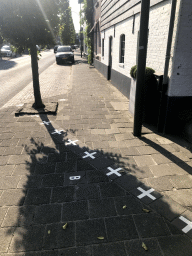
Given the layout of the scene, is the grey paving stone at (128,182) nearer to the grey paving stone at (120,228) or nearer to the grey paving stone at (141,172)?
the grey paving stone at (141,172)

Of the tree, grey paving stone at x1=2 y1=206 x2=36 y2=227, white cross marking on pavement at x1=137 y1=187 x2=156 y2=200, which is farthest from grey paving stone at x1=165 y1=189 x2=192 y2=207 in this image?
the tree

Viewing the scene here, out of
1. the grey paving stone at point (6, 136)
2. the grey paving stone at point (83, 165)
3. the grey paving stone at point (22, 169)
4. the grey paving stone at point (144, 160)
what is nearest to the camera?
the grey paving stone at point (22, 169)

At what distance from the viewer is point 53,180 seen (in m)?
3.50

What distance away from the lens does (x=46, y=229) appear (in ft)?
8.38

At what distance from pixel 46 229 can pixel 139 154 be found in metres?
2.41

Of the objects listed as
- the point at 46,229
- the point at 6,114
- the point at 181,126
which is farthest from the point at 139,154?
the point at 6,114

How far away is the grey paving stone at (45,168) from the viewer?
373cm

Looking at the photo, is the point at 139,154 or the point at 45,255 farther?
the point at 139,154

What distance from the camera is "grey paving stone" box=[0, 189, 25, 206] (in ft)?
9.81

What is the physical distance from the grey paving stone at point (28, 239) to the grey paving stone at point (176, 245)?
1381 mm

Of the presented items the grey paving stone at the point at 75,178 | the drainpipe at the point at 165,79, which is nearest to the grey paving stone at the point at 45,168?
the grey paving stone at the point at 75,178

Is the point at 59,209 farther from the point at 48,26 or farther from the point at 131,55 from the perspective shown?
the point at 131,55

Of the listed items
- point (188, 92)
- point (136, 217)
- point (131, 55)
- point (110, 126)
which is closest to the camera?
point (136, 217)

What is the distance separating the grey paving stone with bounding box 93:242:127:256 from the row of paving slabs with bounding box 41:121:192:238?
2.58 feet
